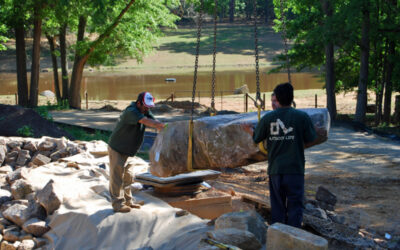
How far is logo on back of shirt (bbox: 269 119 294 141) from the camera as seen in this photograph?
508cm

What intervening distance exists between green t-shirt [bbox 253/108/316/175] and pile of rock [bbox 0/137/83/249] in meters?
3.95

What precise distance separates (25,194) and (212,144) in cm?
399

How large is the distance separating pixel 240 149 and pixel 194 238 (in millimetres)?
1247

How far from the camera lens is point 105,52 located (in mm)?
23031

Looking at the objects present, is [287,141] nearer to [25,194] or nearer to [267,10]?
[25,194]

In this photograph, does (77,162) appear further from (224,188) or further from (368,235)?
(368,235)

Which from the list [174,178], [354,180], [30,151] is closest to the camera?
[174,178]

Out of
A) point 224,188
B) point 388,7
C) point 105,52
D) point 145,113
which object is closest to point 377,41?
point 388,7

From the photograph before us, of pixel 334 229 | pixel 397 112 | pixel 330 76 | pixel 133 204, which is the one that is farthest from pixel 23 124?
pixel 397 112

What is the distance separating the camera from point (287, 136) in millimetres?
5086

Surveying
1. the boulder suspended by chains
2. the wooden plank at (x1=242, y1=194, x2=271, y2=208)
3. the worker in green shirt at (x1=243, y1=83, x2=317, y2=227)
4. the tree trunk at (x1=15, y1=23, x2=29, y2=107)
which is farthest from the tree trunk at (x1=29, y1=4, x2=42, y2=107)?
the worker in green shirt at (x1=243, y1=83, x2=317, y2=227)

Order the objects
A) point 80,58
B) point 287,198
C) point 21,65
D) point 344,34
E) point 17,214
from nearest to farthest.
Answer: point 287,198
point 17,214
point 344,34
point 21,65
point 80,58

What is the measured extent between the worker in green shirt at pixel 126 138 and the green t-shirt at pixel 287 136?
6.00 ft

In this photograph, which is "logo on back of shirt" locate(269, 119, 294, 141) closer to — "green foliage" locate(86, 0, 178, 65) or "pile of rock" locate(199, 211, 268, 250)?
"pile of rock" locate(199, 211, 268, 250)
